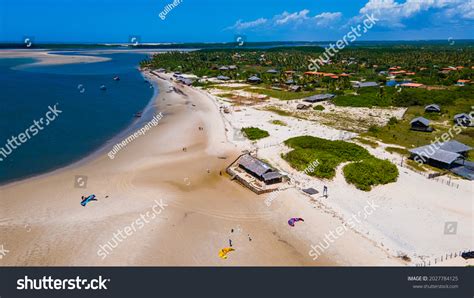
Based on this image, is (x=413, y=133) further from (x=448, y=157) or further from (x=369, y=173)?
(x=369, y=173)

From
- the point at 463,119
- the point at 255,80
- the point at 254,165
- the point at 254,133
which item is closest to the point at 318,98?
the point at 463,119

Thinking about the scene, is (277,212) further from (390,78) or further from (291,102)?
(390,78)

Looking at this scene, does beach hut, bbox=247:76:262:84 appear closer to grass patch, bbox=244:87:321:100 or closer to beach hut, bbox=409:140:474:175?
grass patch, bbox=244:87:321:100

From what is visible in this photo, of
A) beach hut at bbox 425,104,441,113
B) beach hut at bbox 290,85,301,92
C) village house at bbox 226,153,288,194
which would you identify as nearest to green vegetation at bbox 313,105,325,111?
beach hut at bbox 425,104,441,113

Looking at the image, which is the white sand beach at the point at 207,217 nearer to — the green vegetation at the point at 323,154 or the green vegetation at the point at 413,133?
the green vegetation at the point at 323,154

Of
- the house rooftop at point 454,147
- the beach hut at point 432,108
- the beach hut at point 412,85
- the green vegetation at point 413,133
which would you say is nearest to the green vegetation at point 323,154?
the house rooftop at point 454,147
